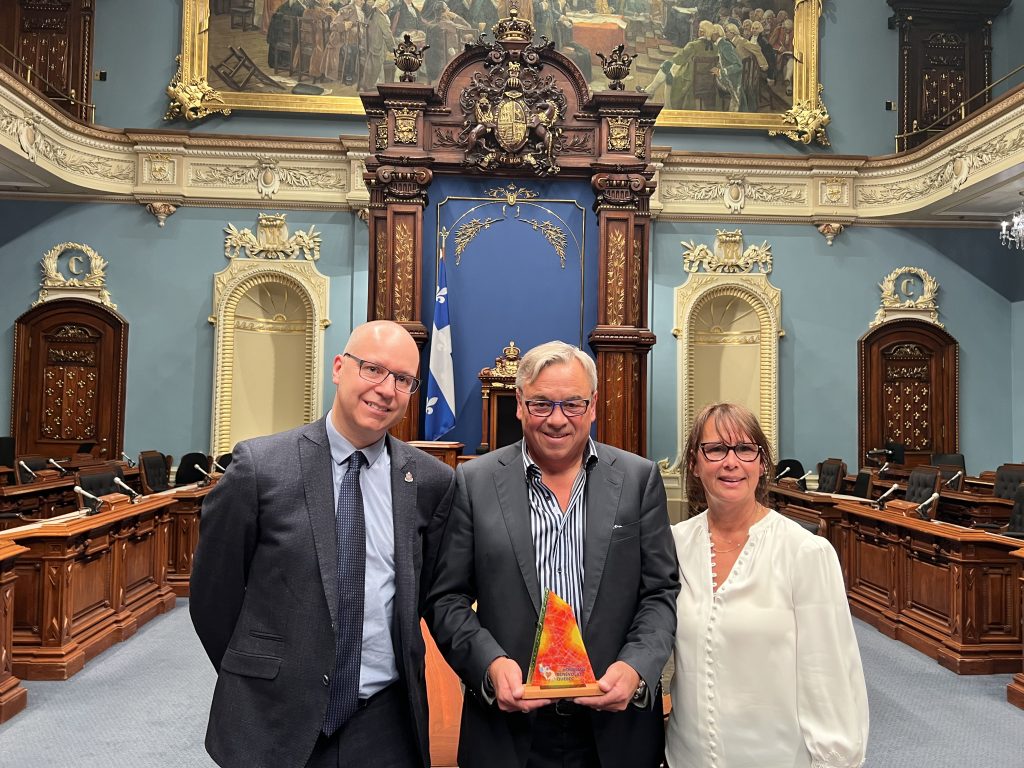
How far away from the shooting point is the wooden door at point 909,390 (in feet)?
36.3

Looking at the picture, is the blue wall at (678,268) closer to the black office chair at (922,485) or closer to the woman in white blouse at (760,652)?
the black office chair at (922,485)

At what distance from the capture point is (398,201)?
7.14 meters

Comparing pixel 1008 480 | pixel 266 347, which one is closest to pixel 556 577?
pixel 1008 480

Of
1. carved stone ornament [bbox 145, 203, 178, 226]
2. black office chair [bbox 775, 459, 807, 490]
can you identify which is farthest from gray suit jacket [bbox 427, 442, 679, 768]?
carved stone ornament [bbox 145, 203, 178, 226]

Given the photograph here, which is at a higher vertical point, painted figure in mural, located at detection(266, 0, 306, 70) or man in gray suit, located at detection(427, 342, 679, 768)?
painted figure in mural, located at detection(266, 0, 306, 70)

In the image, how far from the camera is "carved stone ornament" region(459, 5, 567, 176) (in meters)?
7.09

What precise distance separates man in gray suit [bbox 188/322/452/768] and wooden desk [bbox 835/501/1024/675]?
4.16 meters

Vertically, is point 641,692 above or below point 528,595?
below

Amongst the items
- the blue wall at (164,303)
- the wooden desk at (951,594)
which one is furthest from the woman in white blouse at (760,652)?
the blue wall at (164,303)

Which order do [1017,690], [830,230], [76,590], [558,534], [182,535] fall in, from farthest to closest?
1. [830,230]
2. [182,535]
3. [76,590]
4. [1017,690]
5. [558,534]

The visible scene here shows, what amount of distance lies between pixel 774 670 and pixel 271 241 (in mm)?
10174

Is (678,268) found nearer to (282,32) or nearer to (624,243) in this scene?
(624,243)

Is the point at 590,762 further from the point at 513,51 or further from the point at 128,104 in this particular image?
the point at 128,104

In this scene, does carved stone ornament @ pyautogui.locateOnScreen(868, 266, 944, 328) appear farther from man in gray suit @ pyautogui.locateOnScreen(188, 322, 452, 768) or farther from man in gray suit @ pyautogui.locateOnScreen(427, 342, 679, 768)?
man in gray suit @ pyautogui.locateOnScreen(188, 322, 452, 768)
